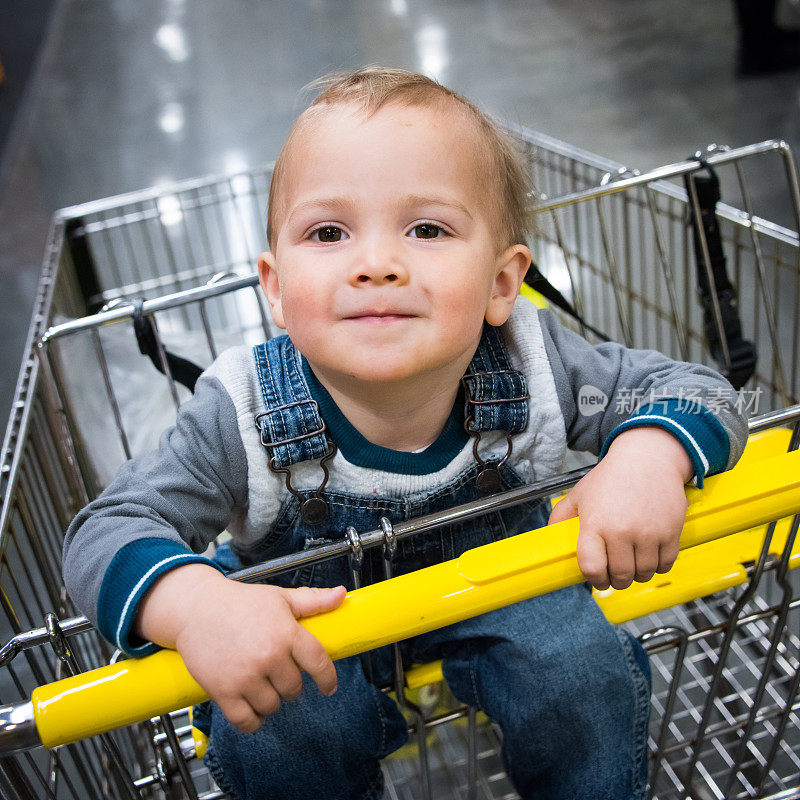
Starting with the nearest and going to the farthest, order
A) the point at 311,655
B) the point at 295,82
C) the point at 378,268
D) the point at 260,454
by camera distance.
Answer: the point at 311,655
the point at 378,268
the point at 260,454
the point at 295,82

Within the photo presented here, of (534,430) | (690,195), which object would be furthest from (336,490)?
(690,195)

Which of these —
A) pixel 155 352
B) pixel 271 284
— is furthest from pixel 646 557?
pixel 155 352

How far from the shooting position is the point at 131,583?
0.69 m

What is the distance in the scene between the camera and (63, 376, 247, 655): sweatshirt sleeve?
696 millimetres

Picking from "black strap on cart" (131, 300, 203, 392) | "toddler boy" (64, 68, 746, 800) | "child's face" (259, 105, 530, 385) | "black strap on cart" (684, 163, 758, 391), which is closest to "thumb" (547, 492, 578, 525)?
"toddler boy" (64, 68, 746, 800)

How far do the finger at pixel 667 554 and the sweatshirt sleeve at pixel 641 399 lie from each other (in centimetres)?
8

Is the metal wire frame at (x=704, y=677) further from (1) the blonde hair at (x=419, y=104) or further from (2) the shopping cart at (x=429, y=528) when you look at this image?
(1) the blonde hair at (x=419, y=104)

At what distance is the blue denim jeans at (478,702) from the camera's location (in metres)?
0.86

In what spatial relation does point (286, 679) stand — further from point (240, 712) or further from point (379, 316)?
point (379, 316)

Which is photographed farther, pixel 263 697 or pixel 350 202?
pixel 350 202

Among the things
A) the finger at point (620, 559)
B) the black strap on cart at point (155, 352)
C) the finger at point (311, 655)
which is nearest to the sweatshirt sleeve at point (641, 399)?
the finger at point (620, 559)

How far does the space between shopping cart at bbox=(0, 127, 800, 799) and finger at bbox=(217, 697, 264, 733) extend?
10 centimetres

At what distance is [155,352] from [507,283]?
55 centimetres

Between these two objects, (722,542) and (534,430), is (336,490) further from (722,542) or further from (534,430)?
(722,542)
